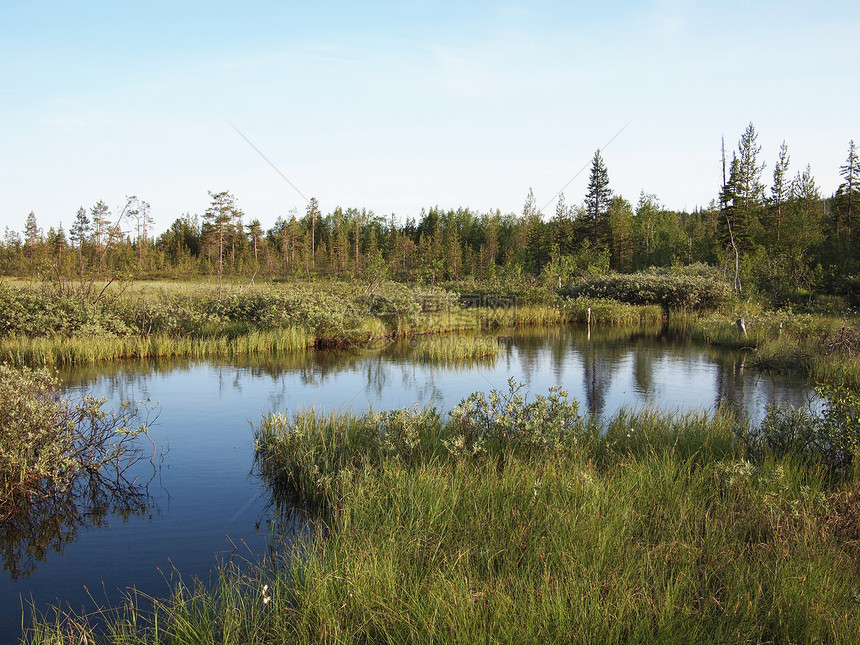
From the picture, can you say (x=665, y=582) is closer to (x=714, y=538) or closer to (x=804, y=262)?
(x=714, y=538)

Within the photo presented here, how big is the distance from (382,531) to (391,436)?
251 cm

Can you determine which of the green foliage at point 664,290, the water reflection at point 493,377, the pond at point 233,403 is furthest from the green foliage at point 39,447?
the green foliage at point 664,290

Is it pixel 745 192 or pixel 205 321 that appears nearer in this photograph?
pixel 205 321

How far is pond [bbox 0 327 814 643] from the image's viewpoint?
559 cm

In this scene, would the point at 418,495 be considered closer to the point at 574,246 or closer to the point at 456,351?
the point at 456,351

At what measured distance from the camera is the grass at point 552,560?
3.52 metres

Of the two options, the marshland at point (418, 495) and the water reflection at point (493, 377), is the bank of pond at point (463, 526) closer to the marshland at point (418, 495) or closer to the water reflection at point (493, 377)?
the marshland at point (418, 495)

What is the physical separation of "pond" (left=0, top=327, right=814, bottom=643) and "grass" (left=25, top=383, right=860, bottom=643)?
86cm

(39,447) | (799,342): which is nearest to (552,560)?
(39,447)

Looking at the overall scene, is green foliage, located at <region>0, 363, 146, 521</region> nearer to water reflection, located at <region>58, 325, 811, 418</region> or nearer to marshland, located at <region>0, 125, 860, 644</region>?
marshland, located at <region>0, 125, 860, 644</region>

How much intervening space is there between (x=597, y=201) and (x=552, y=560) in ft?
181

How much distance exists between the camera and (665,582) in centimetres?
400

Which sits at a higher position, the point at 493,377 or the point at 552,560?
the point at 552,560

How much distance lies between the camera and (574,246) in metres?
57.3
